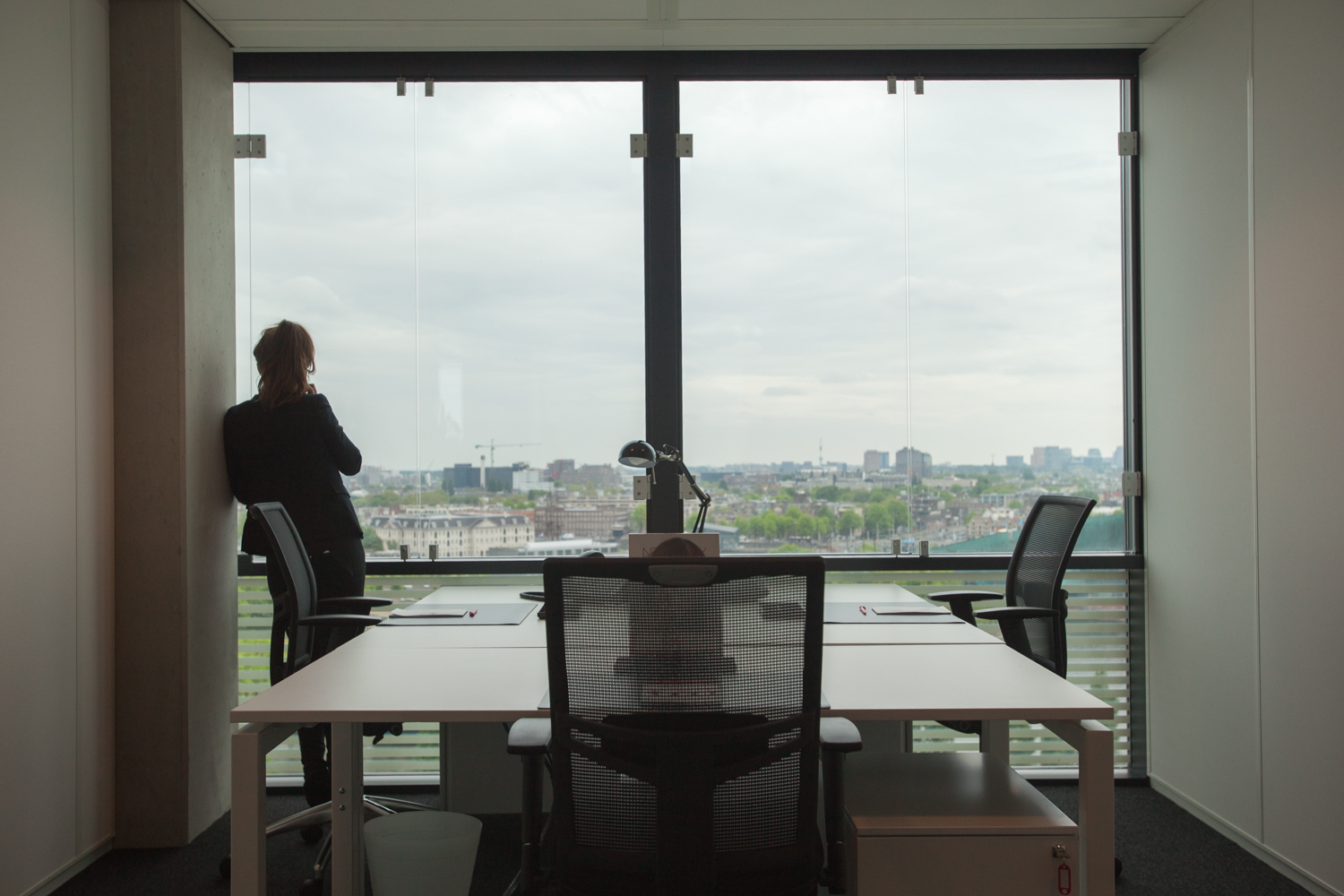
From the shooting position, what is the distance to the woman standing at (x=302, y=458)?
304cm

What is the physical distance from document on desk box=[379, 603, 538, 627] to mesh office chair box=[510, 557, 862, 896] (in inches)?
42.2

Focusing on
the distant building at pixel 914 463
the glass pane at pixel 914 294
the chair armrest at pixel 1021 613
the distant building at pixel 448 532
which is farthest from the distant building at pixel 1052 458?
the distant building at pixel 448 532

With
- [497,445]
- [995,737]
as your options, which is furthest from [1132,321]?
[497,445]

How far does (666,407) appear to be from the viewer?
354cm

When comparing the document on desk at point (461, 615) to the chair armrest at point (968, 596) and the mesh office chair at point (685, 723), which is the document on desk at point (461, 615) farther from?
the chair armrest at point (968, 596)

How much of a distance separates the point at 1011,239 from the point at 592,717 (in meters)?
2.97

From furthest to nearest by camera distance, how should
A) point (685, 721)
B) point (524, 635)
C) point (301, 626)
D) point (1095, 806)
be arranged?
1. point (301, 626)
2. point (524, 635)
3. point (1095, 806)
4. point (685, 721)

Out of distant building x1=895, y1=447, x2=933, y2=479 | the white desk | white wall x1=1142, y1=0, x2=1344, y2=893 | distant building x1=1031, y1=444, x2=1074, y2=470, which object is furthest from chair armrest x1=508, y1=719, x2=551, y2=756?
distant building x1=1031, y1=444, x2=1074, y2=470

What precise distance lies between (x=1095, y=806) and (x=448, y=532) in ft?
8.76

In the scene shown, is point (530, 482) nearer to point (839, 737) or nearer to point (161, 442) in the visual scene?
point (161, 442)

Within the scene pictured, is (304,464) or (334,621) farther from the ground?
(304,464)

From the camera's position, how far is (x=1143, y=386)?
11.4 feet

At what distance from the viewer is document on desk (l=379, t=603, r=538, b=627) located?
253cm

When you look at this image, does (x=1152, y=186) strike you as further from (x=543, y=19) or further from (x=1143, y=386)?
(x=543, y=19)
